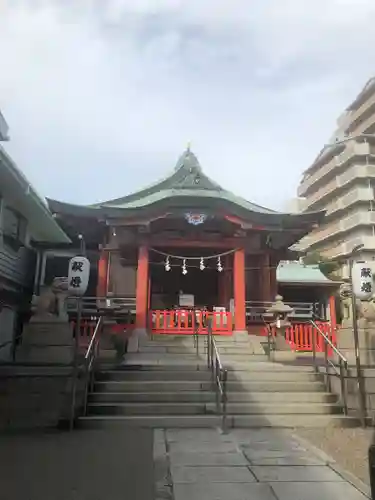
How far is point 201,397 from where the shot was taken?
9.42 meters

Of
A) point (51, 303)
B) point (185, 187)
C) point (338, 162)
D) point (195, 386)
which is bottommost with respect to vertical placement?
point (195, 386)

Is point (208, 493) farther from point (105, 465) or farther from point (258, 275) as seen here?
point (258, 275)

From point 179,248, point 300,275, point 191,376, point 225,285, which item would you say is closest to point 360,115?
point 300,275

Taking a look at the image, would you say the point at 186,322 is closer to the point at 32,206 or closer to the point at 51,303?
the point at 51,303

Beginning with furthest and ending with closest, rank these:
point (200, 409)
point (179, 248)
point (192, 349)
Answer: point (179, 248) < point (192, 349) < point (200, 409)

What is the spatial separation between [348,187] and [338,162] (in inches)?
143

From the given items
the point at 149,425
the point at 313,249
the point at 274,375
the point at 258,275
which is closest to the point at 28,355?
the point at 149,425

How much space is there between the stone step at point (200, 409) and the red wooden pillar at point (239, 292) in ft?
19.4

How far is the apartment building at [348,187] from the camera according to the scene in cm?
4538

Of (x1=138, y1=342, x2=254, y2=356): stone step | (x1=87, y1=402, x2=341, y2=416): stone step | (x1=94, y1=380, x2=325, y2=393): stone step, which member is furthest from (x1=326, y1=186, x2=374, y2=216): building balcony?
(x1=87, y1=402, x2=341, y2=416): stone step

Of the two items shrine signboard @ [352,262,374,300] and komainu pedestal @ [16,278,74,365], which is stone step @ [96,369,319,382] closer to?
komainu pedestal @ [16,278,74,365]

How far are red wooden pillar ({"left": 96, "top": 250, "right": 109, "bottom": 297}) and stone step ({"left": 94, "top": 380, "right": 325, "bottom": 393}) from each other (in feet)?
23.7

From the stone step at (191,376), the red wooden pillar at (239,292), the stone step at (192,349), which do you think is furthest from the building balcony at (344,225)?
the stone step at (191,376)

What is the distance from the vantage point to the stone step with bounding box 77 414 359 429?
827cm
